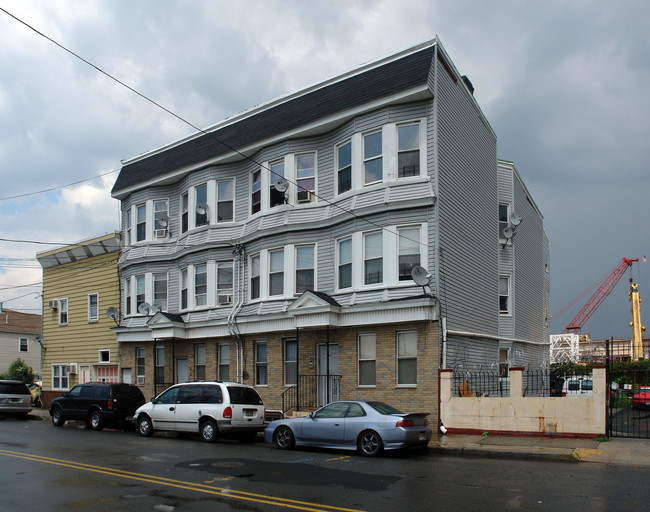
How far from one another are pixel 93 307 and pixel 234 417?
16.5m

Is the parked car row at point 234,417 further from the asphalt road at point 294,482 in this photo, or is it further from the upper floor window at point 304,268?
the upper floor window at point 304,268

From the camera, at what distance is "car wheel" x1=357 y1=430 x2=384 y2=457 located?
13.9 metres

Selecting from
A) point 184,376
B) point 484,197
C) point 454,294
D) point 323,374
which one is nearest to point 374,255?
point 454,294

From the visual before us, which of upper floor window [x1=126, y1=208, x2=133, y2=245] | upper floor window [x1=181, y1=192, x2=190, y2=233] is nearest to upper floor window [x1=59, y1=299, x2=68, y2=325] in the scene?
upper floor window [x1=126, y1=208, x2=133, y2=245]

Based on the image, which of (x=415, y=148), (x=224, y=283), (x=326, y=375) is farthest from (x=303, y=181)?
(x=326, y=375)

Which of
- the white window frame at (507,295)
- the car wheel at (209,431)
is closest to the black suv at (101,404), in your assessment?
the car wheel at (209,431)

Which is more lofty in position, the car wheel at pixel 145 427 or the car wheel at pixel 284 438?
the car wheel at pixel 284 438

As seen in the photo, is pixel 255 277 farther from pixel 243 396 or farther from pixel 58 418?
pixel 58 418

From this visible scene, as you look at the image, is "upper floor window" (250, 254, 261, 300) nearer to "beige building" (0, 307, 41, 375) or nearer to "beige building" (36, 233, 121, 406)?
"beige building" (36, 233, 121, 406)

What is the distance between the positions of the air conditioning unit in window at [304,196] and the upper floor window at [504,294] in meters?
9.72

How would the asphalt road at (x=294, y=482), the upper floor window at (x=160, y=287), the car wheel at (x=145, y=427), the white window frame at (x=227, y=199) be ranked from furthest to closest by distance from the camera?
the upper floor window at (x=160, y=287) → the white window frame at (x=227, y=199) → the car wheel at (x=145, y=427) → the asphalt road at (x=294, y=482)

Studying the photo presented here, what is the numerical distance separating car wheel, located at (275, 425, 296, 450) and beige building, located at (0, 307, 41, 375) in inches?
1623

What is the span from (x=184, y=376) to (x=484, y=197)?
13.9m

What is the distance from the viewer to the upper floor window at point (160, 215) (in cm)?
2748
